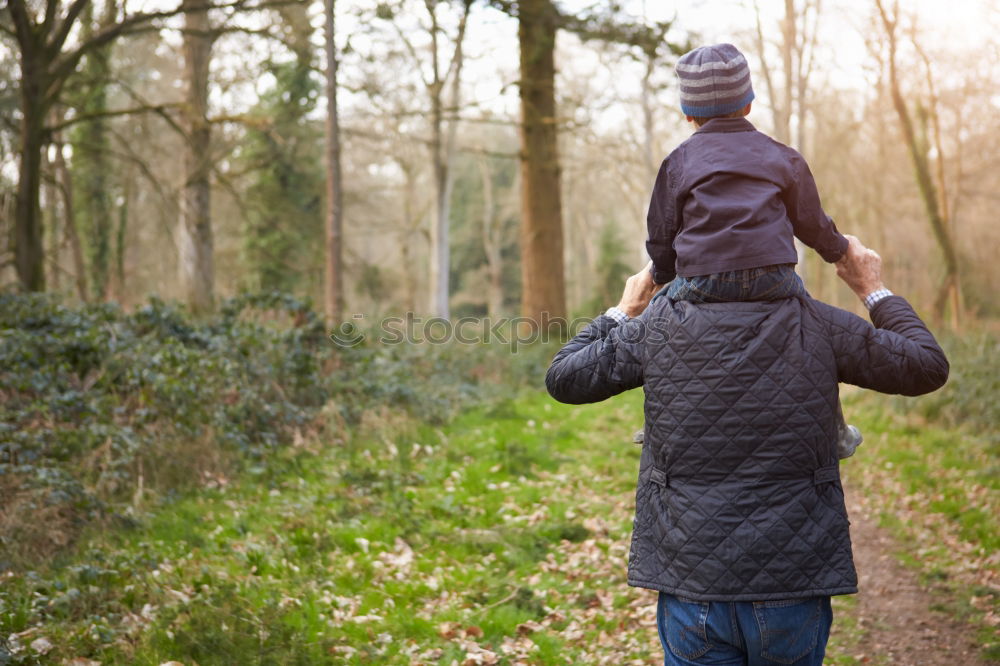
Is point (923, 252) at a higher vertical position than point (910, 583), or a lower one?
higher

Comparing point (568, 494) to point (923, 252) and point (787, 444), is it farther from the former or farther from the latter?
point (923, 252)

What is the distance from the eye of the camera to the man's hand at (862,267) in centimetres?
221

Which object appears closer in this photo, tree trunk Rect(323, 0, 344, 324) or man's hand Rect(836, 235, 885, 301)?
man's hand Rect(836, 235, 885, 301)

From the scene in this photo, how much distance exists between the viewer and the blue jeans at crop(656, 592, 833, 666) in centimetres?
202

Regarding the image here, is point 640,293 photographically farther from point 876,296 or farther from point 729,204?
point 876,296

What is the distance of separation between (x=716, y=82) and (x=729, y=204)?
1.14 feet

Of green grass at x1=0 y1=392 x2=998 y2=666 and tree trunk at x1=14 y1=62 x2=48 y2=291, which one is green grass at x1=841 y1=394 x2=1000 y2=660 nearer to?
green grass at x1=0 y1=392 x2=998 y2=666

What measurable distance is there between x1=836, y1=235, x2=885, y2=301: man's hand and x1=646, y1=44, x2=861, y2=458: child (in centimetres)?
5

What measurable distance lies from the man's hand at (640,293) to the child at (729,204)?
4.2 inches

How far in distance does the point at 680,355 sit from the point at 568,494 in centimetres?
573

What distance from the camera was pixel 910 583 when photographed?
561 centimetres

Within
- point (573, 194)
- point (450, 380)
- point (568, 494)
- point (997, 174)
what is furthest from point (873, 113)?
point (568, 494)

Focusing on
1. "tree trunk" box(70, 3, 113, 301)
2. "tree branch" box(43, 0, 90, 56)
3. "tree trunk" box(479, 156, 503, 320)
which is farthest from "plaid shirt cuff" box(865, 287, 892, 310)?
"tree trunk" box(479, 156, 503, 320)

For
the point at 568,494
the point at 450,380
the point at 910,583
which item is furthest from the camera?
the point at 450,380
